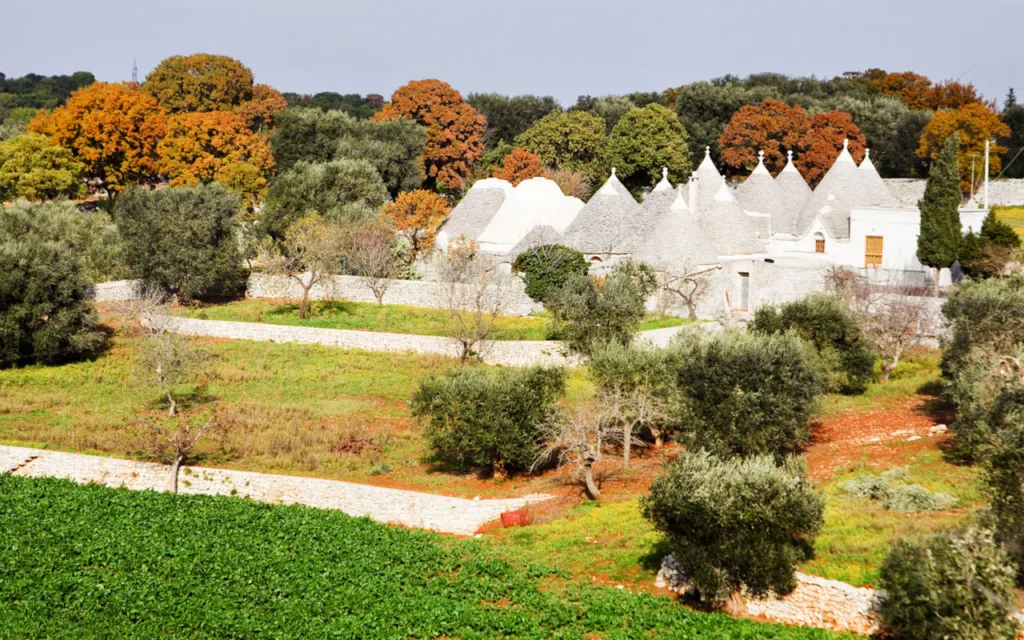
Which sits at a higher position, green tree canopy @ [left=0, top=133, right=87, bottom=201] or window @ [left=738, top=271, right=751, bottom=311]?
green tree canopy @ [left=0, top=133, right=87, bottom=201]

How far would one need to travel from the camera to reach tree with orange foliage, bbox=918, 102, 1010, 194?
190 ft

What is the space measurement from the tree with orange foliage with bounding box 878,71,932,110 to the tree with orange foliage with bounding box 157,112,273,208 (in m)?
45.5

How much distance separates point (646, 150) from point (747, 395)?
41.2m

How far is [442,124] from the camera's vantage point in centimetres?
7231

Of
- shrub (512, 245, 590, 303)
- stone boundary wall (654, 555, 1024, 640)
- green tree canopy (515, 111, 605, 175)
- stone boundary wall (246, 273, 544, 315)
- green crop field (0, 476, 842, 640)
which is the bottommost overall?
green crop field (0, 476, 842, 640)

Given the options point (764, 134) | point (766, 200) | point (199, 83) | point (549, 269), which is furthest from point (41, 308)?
point (199, 83)

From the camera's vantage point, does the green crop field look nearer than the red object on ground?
Yes

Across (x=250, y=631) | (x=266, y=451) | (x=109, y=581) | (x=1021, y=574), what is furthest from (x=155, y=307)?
(x=1021, y=574)

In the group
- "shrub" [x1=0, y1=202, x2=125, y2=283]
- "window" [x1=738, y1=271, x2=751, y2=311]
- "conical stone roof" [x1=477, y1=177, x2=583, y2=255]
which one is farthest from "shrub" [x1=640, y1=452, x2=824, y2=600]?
"shrub" [x1=0, y1=202, x2=125, y2=283]

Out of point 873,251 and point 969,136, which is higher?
point 969,136

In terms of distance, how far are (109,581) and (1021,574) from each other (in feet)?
54.5

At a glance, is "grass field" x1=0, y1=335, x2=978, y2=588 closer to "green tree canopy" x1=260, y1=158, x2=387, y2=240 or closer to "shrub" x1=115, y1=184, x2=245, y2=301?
"shrub" x1=115, y1=184, x2=245, y2=301

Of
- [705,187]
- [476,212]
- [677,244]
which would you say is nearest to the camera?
[677,244]

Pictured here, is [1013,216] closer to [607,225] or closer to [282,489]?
[607,225]
